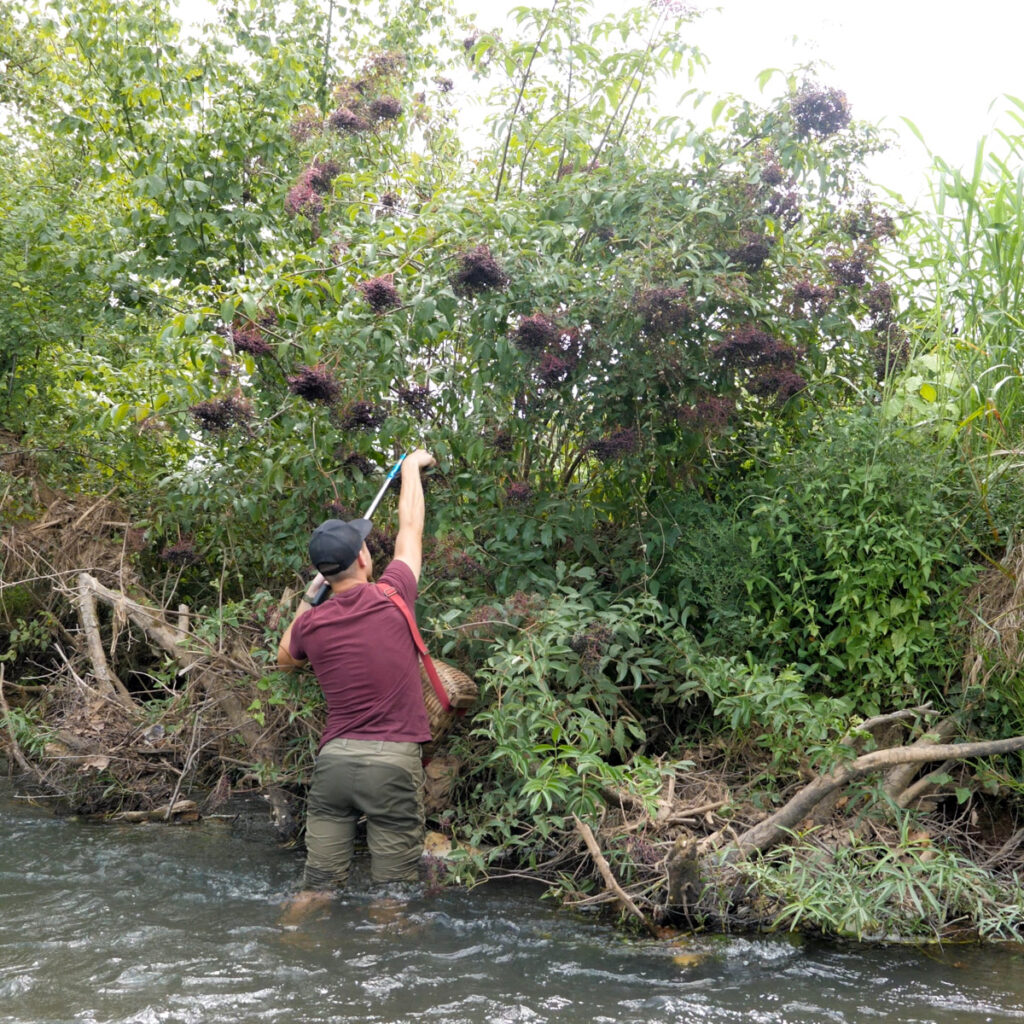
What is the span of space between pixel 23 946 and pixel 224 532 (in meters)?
3.00

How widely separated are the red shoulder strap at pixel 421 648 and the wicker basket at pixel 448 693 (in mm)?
35

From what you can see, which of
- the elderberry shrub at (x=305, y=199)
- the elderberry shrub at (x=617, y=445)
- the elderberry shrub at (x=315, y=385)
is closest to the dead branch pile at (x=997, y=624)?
the elderberry shrub at (x=617, y=445)

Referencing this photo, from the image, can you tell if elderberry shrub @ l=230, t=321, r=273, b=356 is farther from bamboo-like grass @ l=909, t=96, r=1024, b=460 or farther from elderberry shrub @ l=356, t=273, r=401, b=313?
bamboo-like grass @ l=909, t=96, r=1024, b=460

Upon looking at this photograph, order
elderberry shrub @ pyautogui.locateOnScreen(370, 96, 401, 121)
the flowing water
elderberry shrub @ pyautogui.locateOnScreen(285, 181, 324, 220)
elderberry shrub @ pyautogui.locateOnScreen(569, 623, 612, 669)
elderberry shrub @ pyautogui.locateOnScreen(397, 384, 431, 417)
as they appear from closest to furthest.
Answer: the flowing water
elderberry shrub @ pyautogui.locateOnScreen(569, 623, 612, 669)
elderberry shrub @ pyautogui.locateOnScreen(397, 384, 431, 417)
elderberry shrub @ pyautogui.locateOnScreen(285, 181, 324, 220)
elderberry shrub @ pyautogui.locateOnScreen(370, 96, 401, 121)

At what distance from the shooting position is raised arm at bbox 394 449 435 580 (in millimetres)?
5035

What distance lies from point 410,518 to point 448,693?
89cm

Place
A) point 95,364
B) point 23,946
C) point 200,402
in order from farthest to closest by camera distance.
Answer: point 95,364 < point 200,402 < point 23,946

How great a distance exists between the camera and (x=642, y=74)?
6242mm

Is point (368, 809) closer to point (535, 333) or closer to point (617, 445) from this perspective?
point (617, 445)

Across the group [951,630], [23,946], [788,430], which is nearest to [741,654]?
[951,630]

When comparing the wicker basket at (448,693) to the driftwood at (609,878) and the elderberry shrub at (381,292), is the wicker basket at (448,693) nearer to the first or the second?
the driftwood at (609,878)

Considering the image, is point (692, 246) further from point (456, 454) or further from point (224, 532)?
point (224, 532)

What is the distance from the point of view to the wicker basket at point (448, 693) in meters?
5.03

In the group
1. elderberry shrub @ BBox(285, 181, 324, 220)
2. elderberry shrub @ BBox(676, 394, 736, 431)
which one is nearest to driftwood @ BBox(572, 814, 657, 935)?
elderberry shrub @ BBox(676, 394, 736, 431)
